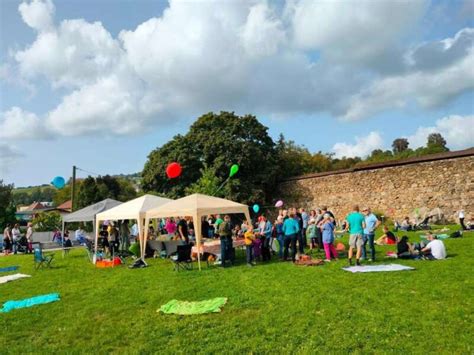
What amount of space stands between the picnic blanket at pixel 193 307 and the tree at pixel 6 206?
3528 centimetres

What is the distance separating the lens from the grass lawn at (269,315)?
521cm

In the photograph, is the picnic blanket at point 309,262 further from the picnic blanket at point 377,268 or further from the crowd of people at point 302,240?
the picnic blanket at point 377,268

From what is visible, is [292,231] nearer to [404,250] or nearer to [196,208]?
[196,208]

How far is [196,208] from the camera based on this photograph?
1180 cm

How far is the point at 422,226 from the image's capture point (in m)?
19.4

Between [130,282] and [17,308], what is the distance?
268 cm

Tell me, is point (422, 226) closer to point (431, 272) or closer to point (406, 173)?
point (406, 173)

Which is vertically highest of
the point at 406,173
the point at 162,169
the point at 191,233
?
the point at 162,169

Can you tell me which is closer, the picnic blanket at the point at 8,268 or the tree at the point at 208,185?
the picnic blanket at the point at 8,268

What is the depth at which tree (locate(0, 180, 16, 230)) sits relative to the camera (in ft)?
121

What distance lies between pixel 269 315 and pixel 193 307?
4.81 feet

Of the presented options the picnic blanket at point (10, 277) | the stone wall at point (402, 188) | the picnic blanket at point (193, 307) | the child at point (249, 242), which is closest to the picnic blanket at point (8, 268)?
the picnic blanket at point (10, 277)

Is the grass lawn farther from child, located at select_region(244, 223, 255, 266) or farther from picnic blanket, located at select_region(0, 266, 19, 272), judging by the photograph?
picnic blanket, located at select_region(0, 266, 19, 272)

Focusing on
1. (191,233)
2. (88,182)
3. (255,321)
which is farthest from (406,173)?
(88,182)
